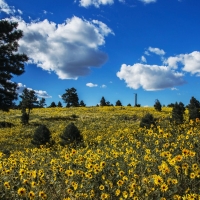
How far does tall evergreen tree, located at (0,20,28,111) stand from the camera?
24.4 metres

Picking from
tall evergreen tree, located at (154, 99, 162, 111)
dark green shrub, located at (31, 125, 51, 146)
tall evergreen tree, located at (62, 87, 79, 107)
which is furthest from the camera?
tall evergreen tree, located at (62, 87, 79, 107)

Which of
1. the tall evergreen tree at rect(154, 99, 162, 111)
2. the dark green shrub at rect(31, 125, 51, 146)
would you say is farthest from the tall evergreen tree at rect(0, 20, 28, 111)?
the tall evergreen tree at rect(154, 99, 162, 111)

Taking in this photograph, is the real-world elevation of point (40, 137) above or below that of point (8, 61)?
below

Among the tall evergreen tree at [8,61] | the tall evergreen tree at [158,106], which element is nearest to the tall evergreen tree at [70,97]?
the tall evergreen tree at [158,106]

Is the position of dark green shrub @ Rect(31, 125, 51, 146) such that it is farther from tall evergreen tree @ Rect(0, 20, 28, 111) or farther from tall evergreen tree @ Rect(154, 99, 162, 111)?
tall evergreen tree @ Rect(154, 99, 162, 111)

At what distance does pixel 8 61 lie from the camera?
24703 mm

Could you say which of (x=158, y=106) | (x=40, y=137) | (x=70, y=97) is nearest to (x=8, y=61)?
(x=40, y=137)

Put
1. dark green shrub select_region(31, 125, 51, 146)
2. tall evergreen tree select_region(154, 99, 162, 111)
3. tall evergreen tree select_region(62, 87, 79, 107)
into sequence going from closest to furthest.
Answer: dark green shrub select_region(31, 125, 51, 146) < tall evergreen tree select_region(154, 99, 162, 111) < tall evergreen tree select_region(62, 87, 79, 107)

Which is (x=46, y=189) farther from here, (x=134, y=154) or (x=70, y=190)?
(x=134, y=154)

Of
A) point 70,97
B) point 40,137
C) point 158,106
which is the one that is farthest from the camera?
point 70,97

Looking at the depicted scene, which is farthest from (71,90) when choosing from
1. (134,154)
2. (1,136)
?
(134,154)

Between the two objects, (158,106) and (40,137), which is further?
(158,106)

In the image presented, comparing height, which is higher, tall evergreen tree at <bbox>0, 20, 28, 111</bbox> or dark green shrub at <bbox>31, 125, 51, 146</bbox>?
tall evergreen tree at <bbox>0, 20, 28, 111</bbox>

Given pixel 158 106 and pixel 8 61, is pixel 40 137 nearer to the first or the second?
pixel 8 61
